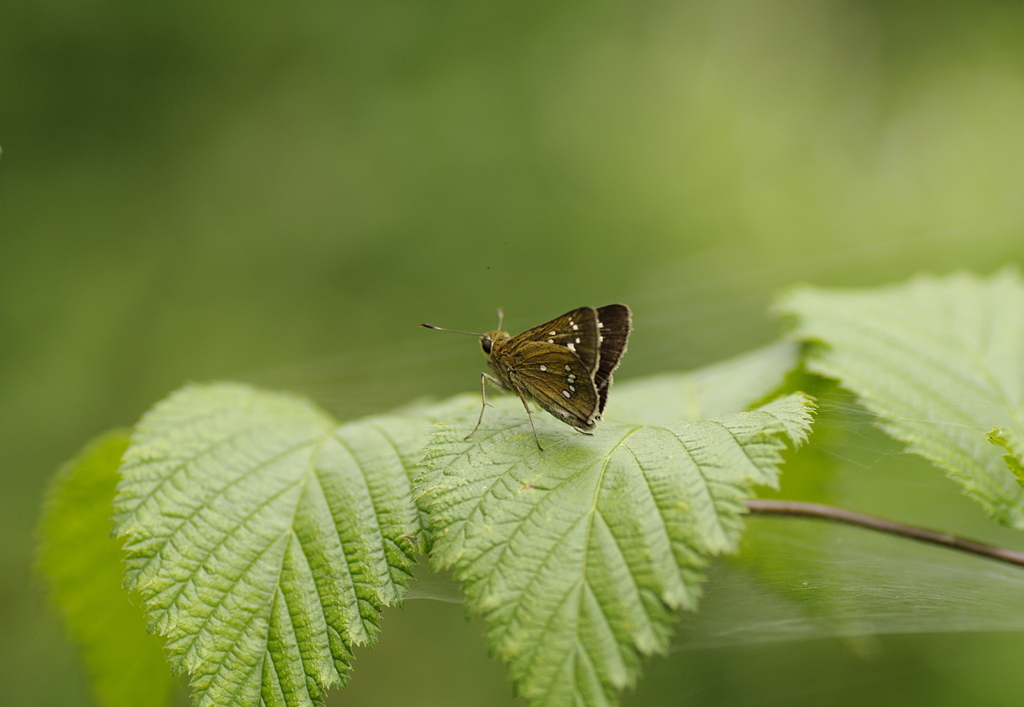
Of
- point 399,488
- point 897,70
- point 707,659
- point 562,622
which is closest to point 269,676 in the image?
point 399,488

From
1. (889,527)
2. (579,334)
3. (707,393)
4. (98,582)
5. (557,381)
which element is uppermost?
(579,334)

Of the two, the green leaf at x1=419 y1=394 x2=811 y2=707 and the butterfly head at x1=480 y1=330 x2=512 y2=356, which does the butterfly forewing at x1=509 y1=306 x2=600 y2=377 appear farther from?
the green leaf at x1=419 y1=394 x2=811 y2=707

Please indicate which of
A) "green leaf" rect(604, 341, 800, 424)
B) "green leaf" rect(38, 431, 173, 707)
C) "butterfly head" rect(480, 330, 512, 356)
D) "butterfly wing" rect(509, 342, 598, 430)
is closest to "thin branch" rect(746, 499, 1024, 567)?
"green leaf" rect(604, 341, 800, 424)

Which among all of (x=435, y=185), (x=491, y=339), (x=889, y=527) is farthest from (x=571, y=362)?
(x=435, y=185)

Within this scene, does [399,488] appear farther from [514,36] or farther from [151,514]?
[514,36]

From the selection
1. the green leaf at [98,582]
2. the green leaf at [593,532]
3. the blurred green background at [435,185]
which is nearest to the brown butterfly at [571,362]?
the green leaf at [593,532]

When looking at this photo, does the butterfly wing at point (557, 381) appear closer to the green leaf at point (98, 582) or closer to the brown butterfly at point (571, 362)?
the brown butterfly at point (571, 362)

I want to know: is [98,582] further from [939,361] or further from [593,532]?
[939,361]
